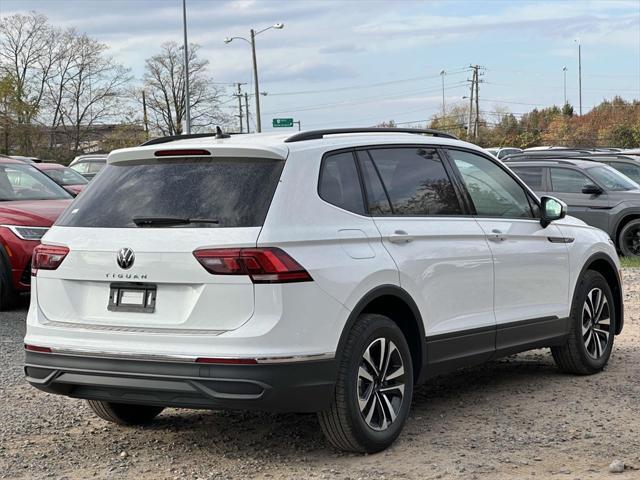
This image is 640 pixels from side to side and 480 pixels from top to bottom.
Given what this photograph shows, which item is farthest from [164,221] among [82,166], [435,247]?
[82,166]

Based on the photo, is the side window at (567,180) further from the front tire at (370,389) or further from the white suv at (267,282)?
the front tire at (370,389)

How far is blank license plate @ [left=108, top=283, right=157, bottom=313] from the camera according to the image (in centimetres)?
483

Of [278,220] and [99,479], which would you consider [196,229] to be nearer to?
[278,220]

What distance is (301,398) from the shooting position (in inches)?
186

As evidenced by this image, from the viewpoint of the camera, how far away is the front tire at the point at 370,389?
16.2 feet

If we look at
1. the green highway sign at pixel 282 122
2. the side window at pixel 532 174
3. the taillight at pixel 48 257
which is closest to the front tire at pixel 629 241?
the side window at pixel 532 174

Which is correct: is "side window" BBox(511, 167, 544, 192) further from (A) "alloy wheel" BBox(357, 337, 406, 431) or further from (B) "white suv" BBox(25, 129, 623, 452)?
(A) "alloy wheel" BBox(357, 337, 406, 431)

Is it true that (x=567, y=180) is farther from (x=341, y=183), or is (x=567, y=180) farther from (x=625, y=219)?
(x=341, y=183)

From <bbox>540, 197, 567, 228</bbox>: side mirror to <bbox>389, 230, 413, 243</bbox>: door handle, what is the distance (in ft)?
5.56

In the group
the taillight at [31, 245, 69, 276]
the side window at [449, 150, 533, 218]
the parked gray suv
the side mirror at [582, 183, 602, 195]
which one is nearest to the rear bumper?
the taillight at [31, 245, 69, 276]

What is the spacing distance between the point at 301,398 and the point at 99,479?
1.12 meters

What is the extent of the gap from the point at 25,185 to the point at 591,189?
926 cm

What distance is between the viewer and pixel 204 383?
15.2 ft

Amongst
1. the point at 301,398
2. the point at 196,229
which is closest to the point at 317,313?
the point at 301,398
